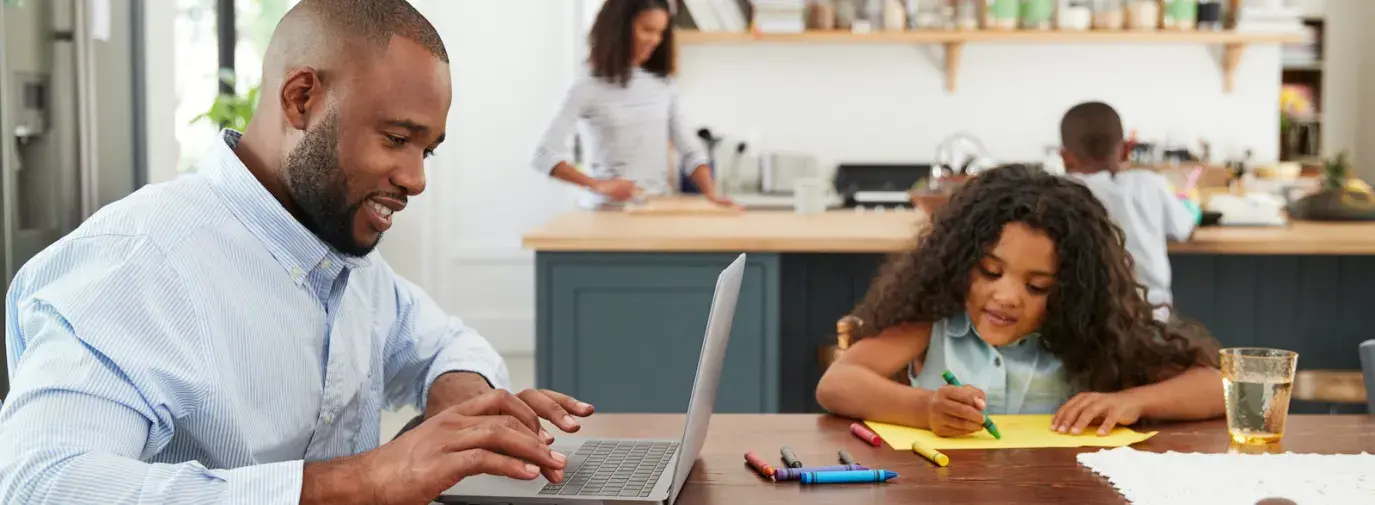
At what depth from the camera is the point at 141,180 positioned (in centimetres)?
358

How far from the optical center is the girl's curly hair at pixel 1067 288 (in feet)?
5.84

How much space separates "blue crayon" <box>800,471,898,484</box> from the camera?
128cm

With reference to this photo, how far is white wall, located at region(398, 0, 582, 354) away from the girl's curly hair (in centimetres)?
404

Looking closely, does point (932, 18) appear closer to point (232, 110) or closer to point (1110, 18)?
point (1110, 18)

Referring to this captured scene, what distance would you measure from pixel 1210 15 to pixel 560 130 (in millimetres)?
3112

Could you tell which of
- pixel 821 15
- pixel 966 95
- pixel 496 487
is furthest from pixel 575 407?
pixel 966 95

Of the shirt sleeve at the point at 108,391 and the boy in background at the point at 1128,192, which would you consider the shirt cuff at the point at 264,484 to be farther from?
the boy in background at the point at 1128,192

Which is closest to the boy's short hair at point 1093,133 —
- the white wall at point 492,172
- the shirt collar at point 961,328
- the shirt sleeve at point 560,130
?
the shirt collar at point 961,328

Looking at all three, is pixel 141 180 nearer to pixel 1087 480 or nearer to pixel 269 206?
pixel 269 206

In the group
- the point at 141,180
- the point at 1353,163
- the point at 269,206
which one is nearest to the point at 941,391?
the point at 269,206

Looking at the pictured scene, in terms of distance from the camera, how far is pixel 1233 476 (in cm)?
130

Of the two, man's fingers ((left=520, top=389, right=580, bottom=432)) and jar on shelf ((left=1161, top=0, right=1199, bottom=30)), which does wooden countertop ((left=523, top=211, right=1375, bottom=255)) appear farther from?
jar on shelf ((left=1161, top=0, right=1199, bottom=30))

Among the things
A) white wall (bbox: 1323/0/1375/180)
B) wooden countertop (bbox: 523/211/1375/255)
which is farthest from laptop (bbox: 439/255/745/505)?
white wall (bbox: 1323/0/1375/180)

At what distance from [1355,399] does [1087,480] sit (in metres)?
1.28
